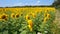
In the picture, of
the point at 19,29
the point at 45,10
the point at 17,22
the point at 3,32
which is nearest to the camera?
the point at 3,32

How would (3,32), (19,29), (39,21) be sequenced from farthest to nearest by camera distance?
(39,21) < (19,29) < (3,32)

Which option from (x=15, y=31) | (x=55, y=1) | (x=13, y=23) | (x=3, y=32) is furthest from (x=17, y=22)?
(x=55, y=1)

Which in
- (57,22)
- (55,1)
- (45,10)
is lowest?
(57,22)

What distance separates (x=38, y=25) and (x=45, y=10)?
0.41 m

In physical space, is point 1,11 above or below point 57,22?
above

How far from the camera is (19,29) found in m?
1.39

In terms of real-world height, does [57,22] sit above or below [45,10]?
below

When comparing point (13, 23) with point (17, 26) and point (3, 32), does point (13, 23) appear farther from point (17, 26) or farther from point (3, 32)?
point (3, 32)

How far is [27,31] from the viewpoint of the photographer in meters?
1.30

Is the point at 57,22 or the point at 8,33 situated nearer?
the point at 8,33

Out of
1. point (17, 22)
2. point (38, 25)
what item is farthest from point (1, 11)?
point (38, 25)

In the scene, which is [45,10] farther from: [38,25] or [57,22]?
[38,25]

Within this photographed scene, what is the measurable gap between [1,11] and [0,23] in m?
0.35

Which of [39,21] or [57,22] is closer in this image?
[39,21]
